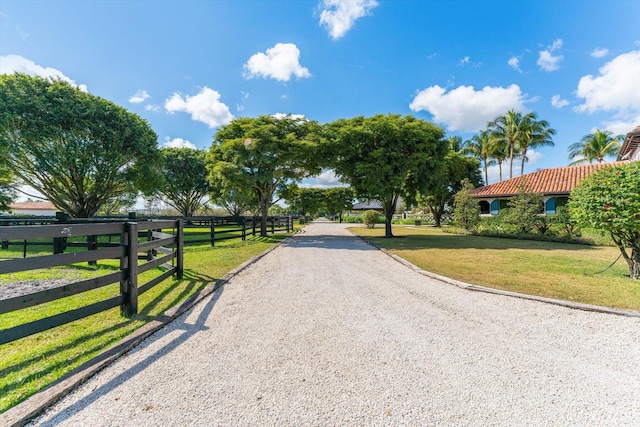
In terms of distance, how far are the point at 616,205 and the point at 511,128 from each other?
3180 centimetres

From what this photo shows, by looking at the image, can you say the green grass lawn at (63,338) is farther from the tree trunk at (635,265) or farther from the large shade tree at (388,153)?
the large shade tree at (388,153)

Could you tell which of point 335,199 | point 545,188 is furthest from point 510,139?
point 335,199

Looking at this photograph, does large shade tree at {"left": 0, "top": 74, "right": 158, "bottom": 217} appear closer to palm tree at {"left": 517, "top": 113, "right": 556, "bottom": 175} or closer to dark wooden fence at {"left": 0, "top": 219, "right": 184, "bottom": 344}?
dark wooden fence at {"left": 0, "top": 219, "right": 184, "bottom": 344}

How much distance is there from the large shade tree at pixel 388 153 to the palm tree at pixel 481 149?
73.1 feet

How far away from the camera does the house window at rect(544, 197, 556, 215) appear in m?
19.2

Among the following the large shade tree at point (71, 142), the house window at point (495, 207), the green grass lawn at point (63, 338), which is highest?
the large shade tree at point (71, 142)

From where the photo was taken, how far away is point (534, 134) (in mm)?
31359

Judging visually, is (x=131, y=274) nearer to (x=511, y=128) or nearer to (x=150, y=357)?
(x=150, y=357)

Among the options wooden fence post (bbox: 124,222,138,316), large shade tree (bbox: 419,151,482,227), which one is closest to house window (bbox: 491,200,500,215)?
large shade tree (bbox: 419,151,482,227)

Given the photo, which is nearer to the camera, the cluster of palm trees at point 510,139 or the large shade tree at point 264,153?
the large shade tree at point 264,153

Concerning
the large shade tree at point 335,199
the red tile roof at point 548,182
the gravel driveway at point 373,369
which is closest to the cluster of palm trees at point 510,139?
the red tile roof at point 548,182

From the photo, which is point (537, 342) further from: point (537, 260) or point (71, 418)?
point (537, 260)

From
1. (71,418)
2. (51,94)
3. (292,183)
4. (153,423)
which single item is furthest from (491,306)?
(51,94)

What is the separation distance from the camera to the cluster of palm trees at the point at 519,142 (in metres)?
31.2
